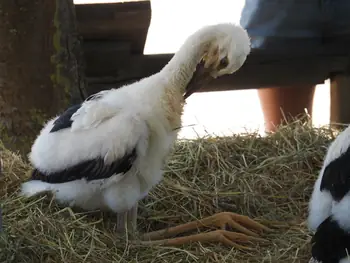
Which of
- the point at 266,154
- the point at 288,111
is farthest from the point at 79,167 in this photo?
the point at 288,111

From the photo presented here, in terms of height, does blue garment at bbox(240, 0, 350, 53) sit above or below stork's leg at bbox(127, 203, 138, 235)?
above

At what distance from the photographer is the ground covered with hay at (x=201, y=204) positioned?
2.20 metres

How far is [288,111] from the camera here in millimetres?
3748

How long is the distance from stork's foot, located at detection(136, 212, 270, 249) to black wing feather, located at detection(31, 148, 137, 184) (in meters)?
0.26

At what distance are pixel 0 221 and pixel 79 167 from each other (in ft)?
1.14

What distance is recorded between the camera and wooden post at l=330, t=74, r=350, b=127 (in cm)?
388

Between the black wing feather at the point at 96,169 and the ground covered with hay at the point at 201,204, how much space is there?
5.8 inches

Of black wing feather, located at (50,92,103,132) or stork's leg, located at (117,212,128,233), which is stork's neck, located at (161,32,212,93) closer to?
black wing feather, located at (50,92,103,132)

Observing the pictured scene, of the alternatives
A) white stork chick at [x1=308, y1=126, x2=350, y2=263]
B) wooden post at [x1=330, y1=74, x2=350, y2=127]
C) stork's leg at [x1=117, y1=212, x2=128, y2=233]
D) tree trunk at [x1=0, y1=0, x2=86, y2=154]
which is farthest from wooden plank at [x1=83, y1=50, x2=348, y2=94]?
white stork chick at [x1=308, y1=126, x2=350, y2=263]

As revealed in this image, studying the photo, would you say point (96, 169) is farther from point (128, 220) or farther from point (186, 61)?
point (186, 61)

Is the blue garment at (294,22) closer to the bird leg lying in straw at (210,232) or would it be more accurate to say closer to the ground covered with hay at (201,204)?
the ground covered with hay at (201,204)

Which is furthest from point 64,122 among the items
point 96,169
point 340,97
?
point 340,97

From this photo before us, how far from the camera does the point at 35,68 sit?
9.73 ft

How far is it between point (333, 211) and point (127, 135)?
71 centimetres
